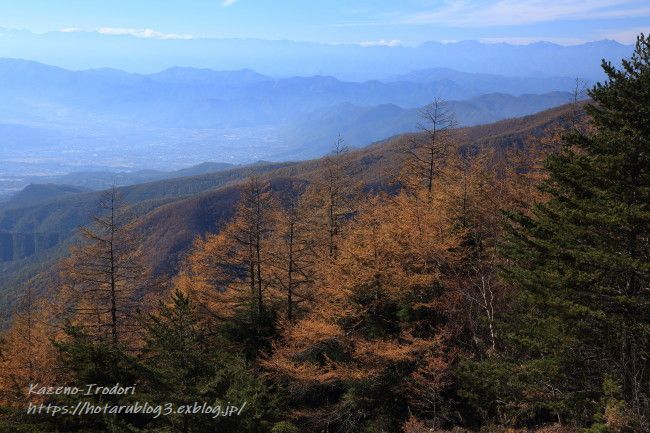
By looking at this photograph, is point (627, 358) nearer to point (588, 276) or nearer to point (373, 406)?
point (588, 276)

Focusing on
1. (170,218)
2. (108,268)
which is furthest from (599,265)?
(170,218)

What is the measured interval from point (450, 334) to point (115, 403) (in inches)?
478

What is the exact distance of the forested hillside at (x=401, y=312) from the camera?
10336mm

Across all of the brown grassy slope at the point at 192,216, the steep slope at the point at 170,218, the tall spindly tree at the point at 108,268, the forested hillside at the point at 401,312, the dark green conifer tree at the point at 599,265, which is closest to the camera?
the dark green conifer tree at the point at 599,265

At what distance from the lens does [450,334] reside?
57.7 feet

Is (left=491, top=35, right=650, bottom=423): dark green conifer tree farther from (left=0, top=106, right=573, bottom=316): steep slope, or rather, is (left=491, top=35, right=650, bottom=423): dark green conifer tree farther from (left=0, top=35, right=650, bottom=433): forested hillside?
(left=0, top=106, right=573, bottom=316): steep slope

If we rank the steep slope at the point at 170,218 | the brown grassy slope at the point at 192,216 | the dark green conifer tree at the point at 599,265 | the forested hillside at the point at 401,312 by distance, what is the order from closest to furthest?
the dark green conifer tree at the point at 599,265
the forested hillside at the point at 401,312
the brown grassy slope at the point at 192,216
the steep slope at the point at 170,218

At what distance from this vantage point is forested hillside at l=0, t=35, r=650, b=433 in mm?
10336

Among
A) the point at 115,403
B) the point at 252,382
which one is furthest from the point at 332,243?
the point at 115,403

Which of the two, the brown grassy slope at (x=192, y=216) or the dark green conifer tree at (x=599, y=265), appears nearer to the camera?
the dark green conifer tree at (x=599, y=265)

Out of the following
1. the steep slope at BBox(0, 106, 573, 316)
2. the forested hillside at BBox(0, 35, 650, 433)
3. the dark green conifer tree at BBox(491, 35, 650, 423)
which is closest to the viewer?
the dark green conifer tree at BBox(491, 35, 650, 423)

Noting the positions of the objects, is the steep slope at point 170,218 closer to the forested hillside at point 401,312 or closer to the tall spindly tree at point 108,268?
the forested hillside at point 401,312

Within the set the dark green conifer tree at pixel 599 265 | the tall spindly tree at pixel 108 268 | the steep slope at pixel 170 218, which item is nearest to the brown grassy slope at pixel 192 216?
the steep slope at pixel 170 218

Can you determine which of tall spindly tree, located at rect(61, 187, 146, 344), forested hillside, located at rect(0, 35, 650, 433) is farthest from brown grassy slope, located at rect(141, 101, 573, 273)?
tall spindly tree, located at rect(61, 187, 146, 344)
